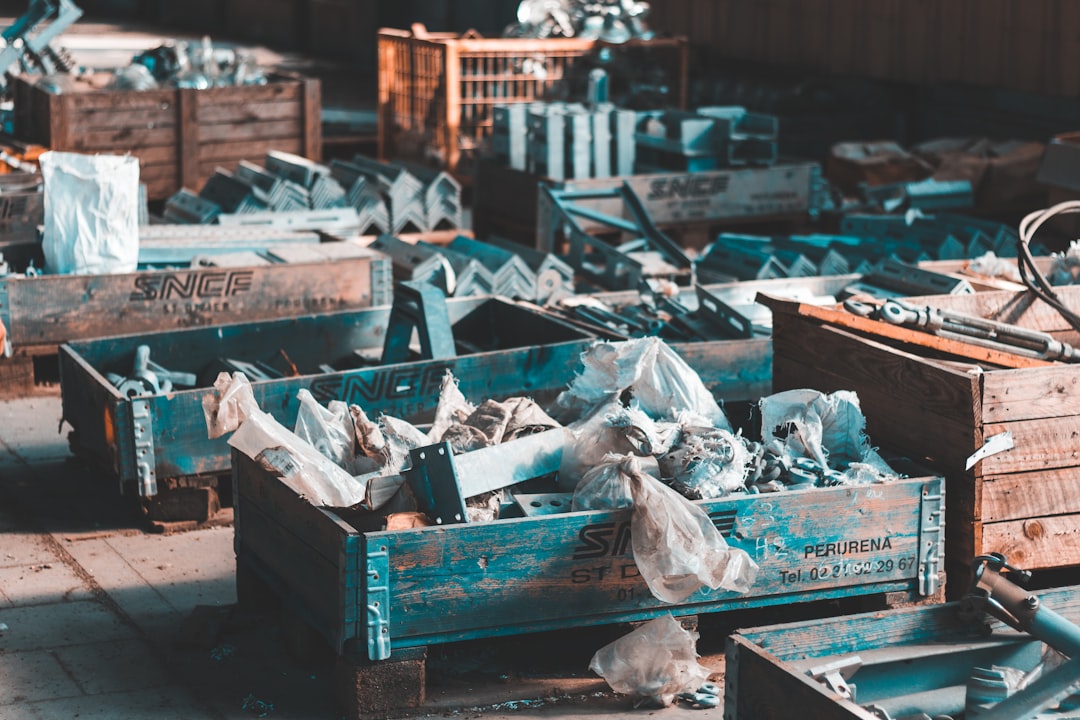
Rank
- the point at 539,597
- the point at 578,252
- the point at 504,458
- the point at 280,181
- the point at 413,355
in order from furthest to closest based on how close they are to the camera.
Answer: the point at 280,181 → the point at 578,252 → the point at 413,355 → the point at 504,458 → the point at 539,597

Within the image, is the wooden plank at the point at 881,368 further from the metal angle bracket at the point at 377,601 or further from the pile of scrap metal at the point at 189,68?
the pile of scrap metal at the point at 189,68

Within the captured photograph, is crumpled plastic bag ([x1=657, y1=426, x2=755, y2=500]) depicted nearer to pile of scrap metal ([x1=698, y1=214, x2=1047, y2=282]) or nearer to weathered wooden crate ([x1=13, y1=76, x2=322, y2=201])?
pile of scrap metal ([x1=698, y1=214, x2=1047, y2=282])

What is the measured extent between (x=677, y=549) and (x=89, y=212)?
4.64 meters

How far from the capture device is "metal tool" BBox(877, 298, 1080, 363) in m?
5.67

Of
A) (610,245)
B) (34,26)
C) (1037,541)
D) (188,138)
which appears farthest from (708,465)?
(34,26)

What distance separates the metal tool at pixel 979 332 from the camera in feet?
18.6

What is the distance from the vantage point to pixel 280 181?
34.4ft

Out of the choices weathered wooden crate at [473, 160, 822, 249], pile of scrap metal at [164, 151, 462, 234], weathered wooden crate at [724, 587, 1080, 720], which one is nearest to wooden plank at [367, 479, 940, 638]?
weathered wooden crate at [724, 587, 1080, 720]

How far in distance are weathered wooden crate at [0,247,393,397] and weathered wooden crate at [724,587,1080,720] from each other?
4.61m

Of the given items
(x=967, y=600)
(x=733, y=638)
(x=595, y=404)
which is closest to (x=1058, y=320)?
(x=595, y=404)

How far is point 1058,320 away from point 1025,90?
23.5 ft

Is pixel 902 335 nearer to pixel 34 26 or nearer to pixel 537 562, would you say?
pixel 537 562

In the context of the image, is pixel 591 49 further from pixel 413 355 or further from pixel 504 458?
pixel 504 458

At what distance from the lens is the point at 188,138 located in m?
11.5
